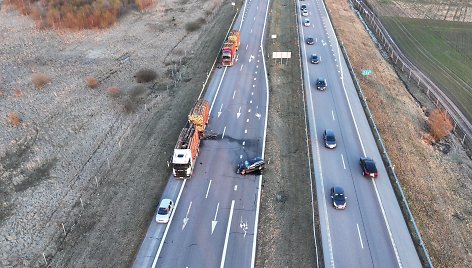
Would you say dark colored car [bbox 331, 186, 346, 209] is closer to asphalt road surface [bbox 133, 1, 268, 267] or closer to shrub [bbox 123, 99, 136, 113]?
asphalt road surface [bbox 133, 1, 268, 267]

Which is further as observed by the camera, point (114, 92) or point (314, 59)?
point (314, 59)

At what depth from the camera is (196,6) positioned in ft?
332

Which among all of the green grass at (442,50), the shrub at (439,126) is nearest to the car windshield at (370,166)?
the shrub at (439,126)

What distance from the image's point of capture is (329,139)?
1901 inches

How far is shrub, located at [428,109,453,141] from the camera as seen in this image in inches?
2205

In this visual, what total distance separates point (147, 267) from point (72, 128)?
88.1ft

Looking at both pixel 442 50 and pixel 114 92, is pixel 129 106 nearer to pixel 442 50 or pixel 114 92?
pixel 114 92

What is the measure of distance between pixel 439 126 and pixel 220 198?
3292cm

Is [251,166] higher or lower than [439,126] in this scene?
higher

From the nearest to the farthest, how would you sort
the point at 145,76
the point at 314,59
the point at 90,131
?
1. the point at 90,131
2. the point at 145,76
3. the point at 314,59

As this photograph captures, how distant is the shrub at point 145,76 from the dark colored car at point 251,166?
28131mm

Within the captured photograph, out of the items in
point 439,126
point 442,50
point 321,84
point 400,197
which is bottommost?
point 442,50

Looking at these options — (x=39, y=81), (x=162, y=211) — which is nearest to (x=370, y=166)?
(x=162, y=211)

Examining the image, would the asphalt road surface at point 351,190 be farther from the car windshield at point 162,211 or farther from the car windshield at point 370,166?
the car windshield at point 162,211
